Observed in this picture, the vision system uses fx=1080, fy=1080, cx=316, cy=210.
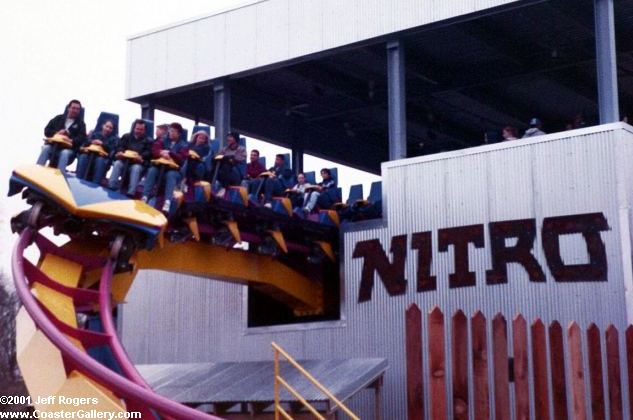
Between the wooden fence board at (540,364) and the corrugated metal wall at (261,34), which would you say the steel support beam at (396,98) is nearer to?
the corrugated metal wall at (261,34)

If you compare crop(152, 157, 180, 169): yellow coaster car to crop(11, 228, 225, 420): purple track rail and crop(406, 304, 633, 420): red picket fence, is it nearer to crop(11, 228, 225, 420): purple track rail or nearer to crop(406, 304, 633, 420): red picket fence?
crop(11, 228, 225, 420): purple track rail

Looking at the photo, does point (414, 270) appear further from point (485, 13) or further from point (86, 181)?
point (86, 181)

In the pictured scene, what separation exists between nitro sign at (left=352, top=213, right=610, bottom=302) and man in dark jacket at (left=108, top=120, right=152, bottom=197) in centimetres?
459

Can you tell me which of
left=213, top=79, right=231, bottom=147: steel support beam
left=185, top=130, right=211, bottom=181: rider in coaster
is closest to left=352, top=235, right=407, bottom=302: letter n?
left=185, top=130, right=211, bottom=181: rider in coaster

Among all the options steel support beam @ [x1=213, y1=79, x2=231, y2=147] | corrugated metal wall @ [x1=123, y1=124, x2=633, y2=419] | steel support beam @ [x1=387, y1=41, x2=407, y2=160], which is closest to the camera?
corrugated metal wall @ [x1=123, y1=124, x2=633, y2=419]

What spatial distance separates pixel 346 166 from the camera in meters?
29.5

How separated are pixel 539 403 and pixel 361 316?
711 centimetres

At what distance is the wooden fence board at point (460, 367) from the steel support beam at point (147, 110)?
44.2ft

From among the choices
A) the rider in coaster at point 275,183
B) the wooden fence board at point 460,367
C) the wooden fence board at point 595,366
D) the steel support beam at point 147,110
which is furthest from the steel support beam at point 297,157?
the wooden fence board at point 460,367

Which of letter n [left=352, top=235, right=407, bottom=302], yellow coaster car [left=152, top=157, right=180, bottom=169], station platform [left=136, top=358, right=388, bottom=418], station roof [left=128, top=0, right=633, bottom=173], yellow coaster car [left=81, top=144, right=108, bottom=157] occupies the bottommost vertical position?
station platform [left=136, top=358, right=388, bottom=418]

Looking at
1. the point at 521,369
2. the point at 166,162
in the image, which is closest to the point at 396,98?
the point at 166,162

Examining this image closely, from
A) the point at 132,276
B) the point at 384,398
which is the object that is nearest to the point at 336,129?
the point at 384,398

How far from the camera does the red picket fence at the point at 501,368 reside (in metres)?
10.1

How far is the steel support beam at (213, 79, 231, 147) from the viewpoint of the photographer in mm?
20516
